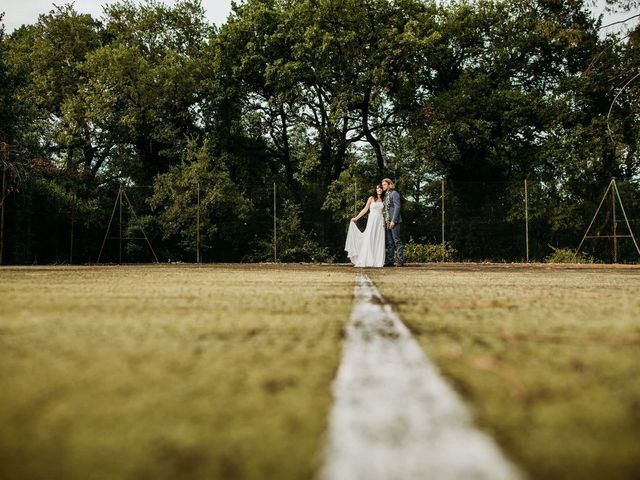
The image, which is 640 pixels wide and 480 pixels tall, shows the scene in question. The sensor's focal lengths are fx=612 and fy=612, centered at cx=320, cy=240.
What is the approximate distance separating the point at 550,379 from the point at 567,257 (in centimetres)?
2113

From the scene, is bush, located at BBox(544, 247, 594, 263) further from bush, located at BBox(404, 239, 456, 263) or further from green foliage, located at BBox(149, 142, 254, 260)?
green foliage, located at BBox(149, 142, 254, 260)

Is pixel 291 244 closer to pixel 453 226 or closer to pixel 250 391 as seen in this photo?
pixel 453 226

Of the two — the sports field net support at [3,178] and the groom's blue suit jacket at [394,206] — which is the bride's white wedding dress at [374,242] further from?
the sports field net support at [3,178]

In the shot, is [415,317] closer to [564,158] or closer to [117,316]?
[117,316]

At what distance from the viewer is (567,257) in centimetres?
2122

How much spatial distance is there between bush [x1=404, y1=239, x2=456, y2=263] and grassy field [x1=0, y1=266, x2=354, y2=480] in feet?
64.2

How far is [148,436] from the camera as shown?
1073 mm

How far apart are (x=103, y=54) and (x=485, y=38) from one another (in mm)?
16758

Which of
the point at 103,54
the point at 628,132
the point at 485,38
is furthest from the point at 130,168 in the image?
the point at 628,132

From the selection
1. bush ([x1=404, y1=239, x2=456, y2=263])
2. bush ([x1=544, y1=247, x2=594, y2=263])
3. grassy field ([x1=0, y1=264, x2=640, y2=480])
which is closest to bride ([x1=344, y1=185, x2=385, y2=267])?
bush ([x1=404, y1=239, x2=456, y2=263])

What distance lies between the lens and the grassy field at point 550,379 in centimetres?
98

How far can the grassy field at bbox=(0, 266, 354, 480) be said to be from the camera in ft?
3.07

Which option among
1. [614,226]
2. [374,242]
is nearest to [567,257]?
[614,226]

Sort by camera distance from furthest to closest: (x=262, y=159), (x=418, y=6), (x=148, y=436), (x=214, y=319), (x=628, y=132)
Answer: (x=262, y=159), (x=418, y=6), (x=628, y=132), (x=214, y=319), (x=148, y=436)
